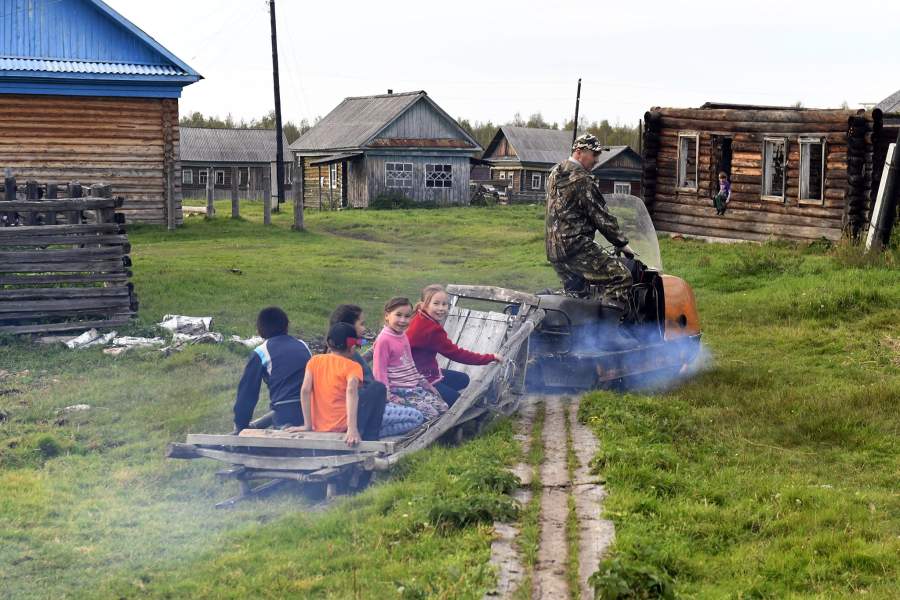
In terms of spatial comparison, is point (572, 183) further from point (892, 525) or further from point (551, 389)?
point (892, 525)

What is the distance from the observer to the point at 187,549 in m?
6.59

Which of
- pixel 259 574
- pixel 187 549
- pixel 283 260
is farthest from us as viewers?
pixel 283 260

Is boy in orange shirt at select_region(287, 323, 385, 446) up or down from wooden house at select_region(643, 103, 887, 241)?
down

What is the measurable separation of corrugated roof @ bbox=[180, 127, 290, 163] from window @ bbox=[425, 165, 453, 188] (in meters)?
13.9

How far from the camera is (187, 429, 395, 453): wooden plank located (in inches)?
295

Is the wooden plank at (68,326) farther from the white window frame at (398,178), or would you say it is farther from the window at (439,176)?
the window at (439,176)

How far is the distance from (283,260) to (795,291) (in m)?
10.1

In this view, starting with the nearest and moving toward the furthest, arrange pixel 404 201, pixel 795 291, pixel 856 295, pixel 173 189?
pixel 856 295 → pixel 795 291 → pixel 173 189 → pixel 404 201

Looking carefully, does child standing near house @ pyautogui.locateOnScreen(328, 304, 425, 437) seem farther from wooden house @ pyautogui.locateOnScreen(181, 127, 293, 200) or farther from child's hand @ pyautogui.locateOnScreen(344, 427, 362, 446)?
wooden house @ pyautogui.locateOnScreen(181, 127, 293, 200)

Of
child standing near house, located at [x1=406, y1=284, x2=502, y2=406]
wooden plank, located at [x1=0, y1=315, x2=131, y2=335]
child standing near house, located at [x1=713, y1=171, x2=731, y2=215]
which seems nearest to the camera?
child standing near house, located at [x1=406, y1=284, x2=502, y2=406]

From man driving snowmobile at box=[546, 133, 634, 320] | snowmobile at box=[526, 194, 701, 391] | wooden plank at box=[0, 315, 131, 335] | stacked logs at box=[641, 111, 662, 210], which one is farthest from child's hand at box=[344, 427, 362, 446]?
stacked logs at box=[641, 111, 662, 210]

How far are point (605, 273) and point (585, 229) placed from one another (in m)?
0.44

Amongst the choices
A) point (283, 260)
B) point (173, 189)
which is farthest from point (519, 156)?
point (283, 260)

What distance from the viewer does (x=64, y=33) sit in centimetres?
2656
